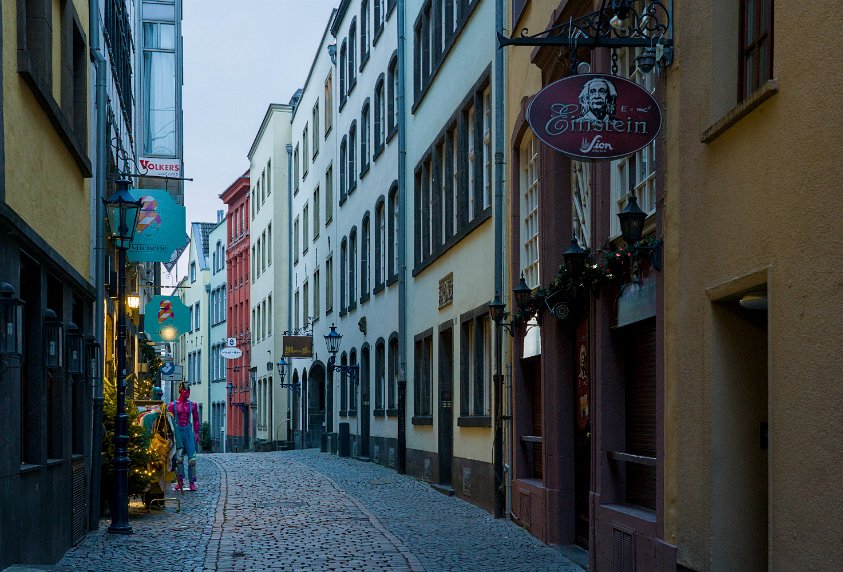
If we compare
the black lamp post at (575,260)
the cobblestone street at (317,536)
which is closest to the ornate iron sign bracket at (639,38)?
the black lamp post at (575,260)

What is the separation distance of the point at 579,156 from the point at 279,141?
1855 inches

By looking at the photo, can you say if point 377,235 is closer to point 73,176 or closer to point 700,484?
point 73,176

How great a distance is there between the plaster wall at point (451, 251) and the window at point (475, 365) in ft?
0.93

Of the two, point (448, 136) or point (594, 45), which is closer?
point (594, 45)

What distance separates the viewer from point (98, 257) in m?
16.4

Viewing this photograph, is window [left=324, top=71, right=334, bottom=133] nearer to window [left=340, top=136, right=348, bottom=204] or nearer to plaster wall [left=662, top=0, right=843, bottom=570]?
window [left=340, top=136, right=348, bottom=204]

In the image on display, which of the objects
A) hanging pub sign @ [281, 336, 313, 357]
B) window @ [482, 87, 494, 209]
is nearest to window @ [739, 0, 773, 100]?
window @ [482, 87, 494, 209]

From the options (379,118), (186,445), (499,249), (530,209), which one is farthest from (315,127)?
(530,209)

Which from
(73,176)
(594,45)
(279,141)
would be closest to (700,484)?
(594,45)


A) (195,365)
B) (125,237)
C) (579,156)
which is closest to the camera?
(579,156)

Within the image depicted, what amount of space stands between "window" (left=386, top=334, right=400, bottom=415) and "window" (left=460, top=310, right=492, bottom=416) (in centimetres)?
809

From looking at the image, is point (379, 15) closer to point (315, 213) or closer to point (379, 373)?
point (379, 373)

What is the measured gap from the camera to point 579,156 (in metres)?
9.66

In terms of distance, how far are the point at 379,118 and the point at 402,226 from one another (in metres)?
5.50
